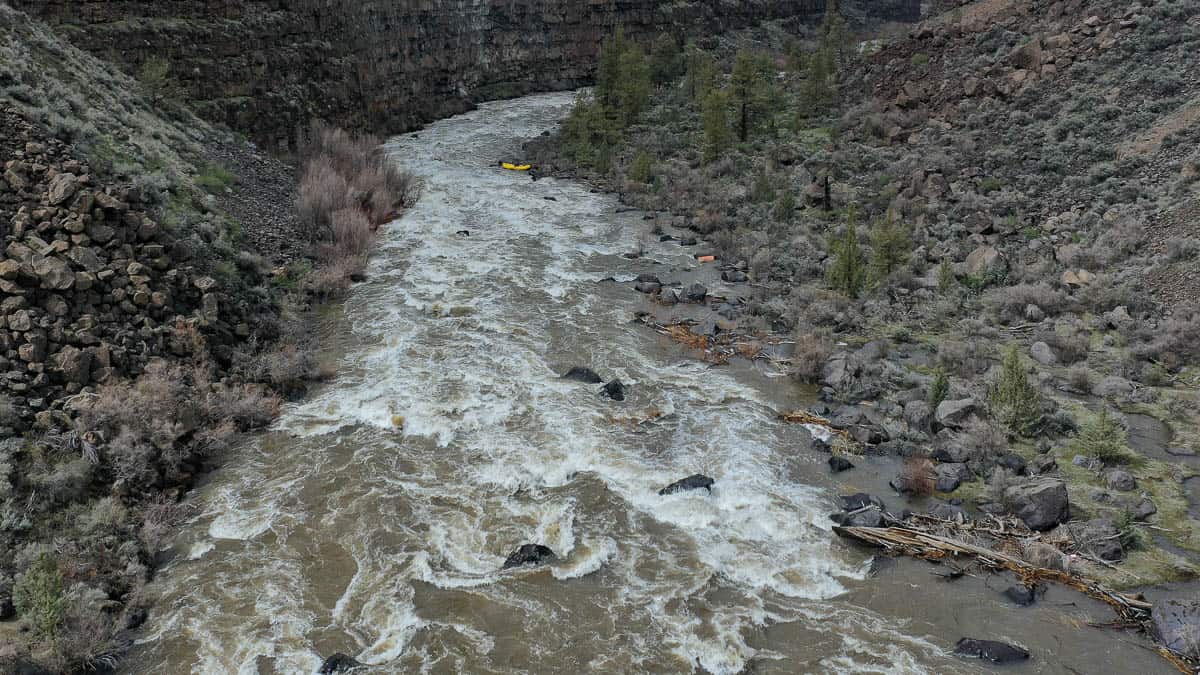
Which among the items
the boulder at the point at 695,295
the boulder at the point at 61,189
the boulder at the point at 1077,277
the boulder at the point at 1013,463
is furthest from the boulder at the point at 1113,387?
the boulder at the point at 61,189

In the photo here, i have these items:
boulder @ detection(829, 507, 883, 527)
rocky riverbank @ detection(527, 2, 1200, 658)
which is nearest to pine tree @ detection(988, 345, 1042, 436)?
rocky riverbank @ detection(527, 2, 1200, 658)

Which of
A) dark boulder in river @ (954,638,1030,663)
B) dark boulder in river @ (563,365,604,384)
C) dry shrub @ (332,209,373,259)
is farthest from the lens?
dry shrub @ (332,209,373,259)

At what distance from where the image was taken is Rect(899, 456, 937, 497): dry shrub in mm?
10148

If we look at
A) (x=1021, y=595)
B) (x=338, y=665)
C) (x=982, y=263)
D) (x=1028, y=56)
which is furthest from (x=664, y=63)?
(x=338, y=665)

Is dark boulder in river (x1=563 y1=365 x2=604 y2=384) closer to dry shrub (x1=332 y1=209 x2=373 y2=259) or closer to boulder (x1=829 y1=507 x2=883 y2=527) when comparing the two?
boulder (x1=829 y1=507 x2=883 y2=527)

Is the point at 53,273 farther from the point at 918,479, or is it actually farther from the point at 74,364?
the point at 918,479

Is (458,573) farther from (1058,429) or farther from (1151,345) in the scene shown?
(1151,345)

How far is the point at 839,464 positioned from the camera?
35.6ft

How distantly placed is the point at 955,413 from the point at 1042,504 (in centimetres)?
241

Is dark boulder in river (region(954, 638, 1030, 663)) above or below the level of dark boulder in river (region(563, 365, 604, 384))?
below

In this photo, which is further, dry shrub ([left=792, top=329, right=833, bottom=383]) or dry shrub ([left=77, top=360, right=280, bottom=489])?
dry shrub ([left=792, top=329, right=833, bottom=383])

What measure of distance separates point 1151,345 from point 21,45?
74.0 ft

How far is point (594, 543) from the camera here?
31.3 ft

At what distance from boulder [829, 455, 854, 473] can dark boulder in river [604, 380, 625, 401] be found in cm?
362
